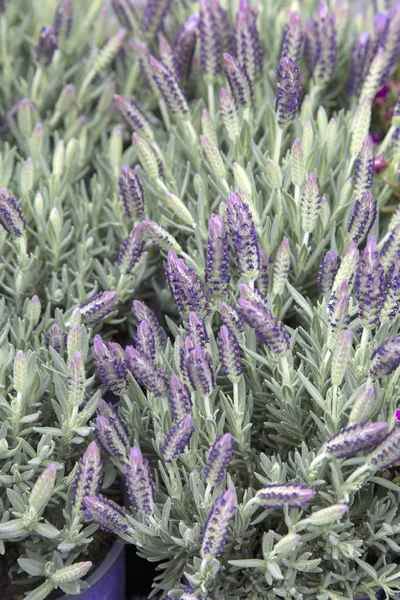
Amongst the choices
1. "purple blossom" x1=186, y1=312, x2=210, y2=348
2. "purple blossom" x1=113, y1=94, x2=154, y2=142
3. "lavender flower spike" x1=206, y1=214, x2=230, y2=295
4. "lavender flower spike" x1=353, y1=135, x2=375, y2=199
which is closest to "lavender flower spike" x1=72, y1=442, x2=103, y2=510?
"purple blossom" x1=186, y1=312, x2=210, y2=348

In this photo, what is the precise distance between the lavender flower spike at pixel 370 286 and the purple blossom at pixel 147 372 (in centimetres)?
36

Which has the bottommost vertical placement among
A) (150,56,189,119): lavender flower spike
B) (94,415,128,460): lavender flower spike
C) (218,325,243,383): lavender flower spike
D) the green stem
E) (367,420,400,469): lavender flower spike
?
(367,420,400,469): lavender flower spike

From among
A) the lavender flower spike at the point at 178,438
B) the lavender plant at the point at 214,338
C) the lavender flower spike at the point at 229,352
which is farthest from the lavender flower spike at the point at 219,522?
the lavender flower spike at the point at 229,352

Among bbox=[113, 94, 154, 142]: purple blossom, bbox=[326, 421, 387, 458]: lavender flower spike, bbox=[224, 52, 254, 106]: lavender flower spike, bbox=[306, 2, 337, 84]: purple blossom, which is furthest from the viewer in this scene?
bbox=[306, 2, 337, 84]: purple blossom

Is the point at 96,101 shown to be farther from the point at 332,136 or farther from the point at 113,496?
the point at 113,496

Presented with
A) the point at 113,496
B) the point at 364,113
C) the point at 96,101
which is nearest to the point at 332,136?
the point at 364,113

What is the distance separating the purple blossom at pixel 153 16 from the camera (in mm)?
2180

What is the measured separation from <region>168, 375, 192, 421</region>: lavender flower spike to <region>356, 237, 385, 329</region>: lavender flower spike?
0.33m

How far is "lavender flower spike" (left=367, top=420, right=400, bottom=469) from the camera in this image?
1.12 meters

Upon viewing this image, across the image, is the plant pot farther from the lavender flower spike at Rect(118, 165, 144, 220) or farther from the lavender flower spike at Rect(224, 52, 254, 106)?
the lavender flower spike at Rect(224, 52, 254, 106)

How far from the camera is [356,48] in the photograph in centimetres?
204

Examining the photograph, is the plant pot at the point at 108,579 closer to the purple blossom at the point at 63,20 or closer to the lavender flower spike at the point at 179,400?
the lavender flower spike at the point at 179,400

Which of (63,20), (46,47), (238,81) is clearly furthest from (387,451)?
(63,20)

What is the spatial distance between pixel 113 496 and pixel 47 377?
0.36 m
